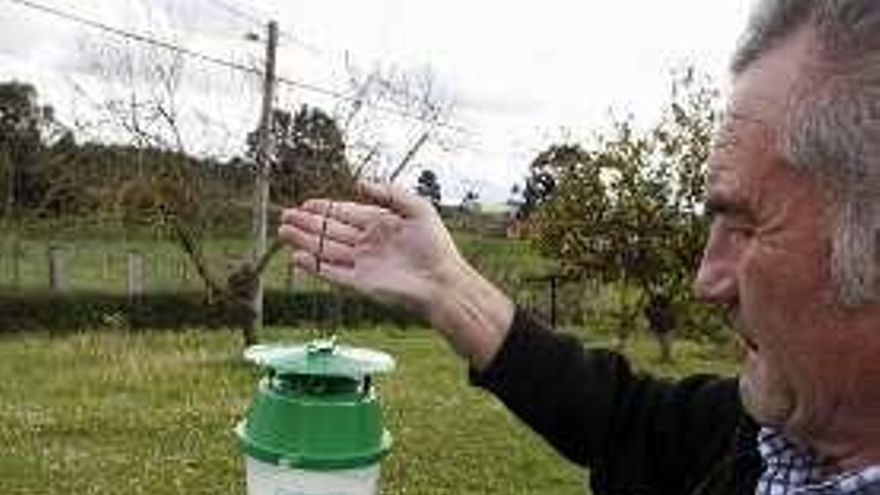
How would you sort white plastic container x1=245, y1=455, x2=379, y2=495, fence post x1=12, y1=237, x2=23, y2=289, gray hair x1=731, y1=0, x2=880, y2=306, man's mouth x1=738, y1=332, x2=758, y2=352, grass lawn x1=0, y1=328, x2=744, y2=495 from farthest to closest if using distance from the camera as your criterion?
fence post x1=12, y1=237, x2=23, y2=289 < grass lawn x1=0, y1=328, x2=744, y2=495 < white plastic container x1=245, y1=455, x2=379, y2=495 < man's mouth x1=738, y1=332, x2=758, y2=352 < gray hair x1=731, y1=0, x2=880, y2=306

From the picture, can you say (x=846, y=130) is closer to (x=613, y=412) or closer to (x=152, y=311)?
(x=613, y=412)

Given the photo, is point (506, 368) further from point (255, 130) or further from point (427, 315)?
point (255, 130)

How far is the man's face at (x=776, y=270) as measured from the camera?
184cm

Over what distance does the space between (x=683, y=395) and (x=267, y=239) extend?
25.8 m

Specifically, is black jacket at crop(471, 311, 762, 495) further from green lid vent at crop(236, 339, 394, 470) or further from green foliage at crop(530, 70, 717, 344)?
green foliage at crop(530, 70, 717, 344)

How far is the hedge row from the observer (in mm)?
30328

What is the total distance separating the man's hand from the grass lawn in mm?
5114

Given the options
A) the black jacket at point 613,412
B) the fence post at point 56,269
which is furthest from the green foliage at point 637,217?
the black jacket at point 613,412

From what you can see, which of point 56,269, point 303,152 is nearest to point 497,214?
point 303,152

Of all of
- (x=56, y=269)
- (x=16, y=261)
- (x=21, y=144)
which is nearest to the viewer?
(x=56, y=269)

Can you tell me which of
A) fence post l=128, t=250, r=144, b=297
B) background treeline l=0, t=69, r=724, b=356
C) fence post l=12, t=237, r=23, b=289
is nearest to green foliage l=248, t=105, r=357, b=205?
background treeline l=0, t=69, r=724, b=356

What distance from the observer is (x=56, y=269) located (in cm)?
3462

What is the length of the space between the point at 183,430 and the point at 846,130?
12.2 meters

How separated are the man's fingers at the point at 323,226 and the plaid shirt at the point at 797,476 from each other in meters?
0.61
